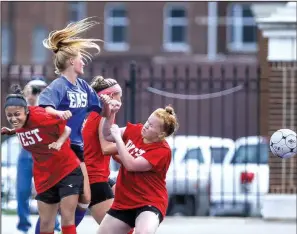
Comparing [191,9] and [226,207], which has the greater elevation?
[191,9]

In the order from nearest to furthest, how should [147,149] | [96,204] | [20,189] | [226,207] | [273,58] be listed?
[147,149]
[96,204]
[20,189]
[273,58]
[226,207]

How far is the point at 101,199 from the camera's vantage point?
10.1m

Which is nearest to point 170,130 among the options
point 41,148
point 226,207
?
point 41,148

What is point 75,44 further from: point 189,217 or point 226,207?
point 226,207

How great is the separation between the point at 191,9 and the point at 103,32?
376 centimetres

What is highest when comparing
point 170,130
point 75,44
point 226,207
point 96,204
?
point 75,44

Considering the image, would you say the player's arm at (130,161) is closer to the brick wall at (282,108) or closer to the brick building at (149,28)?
the brick wall at (282,108)

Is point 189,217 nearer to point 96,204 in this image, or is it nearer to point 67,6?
point 96,204

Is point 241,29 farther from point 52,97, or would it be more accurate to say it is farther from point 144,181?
point 144,181

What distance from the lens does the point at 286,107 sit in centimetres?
1565

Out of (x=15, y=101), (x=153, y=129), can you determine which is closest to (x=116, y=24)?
(x=15, y=101)

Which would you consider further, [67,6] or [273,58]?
[67,6]

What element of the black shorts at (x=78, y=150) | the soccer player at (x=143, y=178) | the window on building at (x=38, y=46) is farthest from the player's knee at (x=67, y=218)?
the window on building at (x=38, y=46)

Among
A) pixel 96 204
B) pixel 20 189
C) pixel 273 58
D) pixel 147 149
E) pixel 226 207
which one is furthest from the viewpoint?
pixel 226 207
